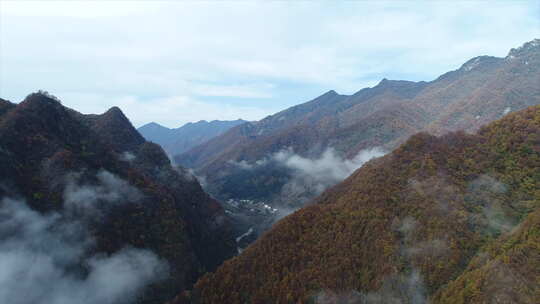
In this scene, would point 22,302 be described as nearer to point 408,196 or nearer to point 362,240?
point 362,240

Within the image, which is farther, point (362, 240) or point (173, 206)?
point (173, 206)

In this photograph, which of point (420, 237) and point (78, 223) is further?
point (78, 223)

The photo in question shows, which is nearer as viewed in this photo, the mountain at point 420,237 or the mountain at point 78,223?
the mountain at point 420,237

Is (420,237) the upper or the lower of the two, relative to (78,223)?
lower

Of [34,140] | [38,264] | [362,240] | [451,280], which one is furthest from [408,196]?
[34,140]
